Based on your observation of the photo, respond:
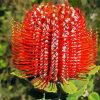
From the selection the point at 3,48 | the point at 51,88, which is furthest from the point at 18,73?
the point at 3,48

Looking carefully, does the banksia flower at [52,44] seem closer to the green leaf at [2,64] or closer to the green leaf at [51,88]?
the green leaf at [51,88]

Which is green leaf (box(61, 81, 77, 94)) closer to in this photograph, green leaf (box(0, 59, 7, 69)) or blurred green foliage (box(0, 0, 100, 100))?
blurred green foliage (box(0, 0, 100, 100))

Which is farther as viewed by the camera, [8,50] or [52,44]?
[8,50]

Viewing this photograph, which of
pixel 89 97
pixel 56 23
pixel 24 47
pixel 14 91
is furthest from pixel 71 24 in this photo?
pixel 14 91

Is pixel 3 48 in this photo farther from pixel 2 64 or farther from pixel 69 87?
pixel 69 87

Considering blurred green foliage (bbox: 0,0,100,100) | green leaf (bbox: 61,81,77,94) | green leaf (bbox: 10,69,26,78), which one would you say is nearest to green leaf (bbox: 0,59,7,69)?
blurred green foliage (bbox: 0,0,100,100)

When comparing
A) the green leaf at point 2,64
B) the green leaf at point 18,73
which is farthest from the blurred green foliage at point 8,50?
the green leaf at point 18,73
